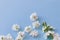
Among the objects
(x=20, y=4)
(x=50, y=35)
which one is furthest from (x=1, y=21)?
(x=50, y=35)

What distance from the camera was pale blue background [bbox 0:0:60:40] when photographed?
5.08ft

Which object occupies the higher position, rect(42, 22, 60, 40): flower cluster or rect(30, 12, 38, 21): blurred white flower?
rect(30, 12, 38, 21): blurred white flower

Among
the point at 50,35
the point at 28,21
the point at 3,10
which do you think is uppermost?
the point at 3,10

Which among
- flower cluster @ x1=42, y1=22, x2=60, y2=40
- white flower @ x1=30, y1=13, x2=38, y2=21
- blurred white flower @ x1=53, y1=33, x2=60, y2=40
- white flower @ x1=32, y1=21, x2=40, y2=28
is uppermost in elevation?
white flower @ x1=30, y1=13, x2=38, y2=21

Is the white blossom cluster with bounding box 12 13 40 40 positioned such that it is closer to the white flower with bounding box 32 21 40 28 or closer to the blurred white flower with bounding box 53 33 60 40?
the white flower with bounding box 32 21 40 28

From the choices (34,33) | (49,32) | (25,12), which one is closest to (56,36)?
(49,32)

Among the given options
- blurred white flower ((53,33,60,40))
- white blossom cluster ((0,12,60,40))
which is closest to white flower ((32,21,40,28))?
white blossom cluster ((0,12,60,40))

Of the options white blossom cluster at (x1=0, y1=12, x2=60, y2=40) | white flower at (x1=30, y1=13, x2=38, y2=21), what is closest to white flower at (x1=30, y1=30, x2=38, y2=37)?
white blossom cluster at (x1=0, y1=12, x2=60, y2=40)

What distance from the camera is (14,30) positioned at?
1.56 m

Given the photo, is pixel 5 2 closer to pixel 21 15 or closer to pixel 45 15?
pixel 21 15

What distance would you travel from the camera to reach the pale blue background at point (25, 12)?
60.9 inches

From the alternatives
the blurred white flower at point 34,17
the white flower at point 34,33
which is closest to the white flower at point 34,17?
the blurred white flower at point 34,17

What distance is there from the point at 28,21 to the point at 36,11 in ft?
0.41

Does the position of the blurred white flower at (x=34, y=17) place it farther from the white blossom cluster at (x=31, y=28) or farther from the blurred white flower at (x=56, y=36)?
the blurred white flower at (x=56, y=36)
